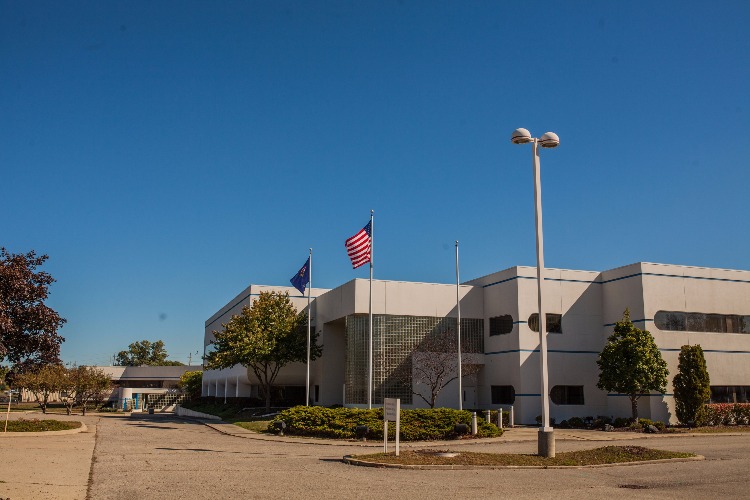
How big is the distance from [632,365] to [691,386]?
3.18m

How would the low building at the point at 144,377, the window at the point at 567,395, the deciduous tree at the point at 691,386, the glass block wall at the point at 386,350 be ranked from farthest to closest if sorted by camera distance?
1. the low building at the point at 144,377
2. the glass block wall at the point at 386,350
3. the window at the point at 567,395
4. the deciduous tree at the point at 691,386

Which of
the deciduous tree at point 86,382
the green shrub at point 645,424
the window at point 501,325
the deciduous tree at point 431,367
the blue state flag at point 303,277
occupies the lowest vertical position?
the green shrub at point 645,424

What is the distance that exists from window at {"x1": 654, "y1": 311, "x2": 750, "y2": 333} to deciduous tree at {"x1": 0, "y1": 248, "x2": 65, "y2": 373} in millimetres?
28350

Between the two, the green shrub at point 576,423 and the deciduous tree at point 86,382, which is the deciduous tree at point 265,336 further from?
the deciduous tree at point 86,382

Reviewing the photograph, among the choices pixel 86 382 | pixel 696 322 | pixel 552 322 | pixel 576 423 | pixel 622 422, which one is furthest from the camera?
pixel 86 382

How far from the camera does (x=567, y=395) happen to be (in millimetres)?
37188

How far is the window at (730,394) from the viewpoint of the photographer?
35719mm

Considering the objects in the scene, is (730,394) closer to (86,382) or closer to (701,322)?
(701,322)

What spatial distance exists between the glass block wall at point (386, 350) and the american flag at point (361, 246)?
9207 mm

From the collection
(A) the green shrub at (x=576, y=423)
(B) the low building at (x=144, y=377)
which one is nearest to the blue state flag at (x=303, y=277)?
(A) the green shrub at (x=576, y=423)

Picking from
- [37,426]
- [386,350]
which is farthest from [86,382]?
[386,350]

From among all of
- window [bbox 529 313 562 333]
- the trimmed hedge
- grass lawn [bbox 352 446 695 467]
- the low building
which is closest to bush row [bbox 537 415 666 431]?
window [bbox 529 313 562 333]

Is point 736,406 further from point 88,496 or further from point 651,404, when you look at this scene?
point 88,496

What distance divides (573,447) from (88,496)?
1548 centimetres
